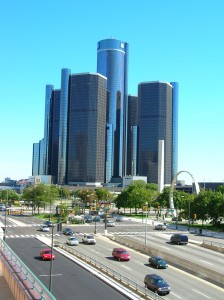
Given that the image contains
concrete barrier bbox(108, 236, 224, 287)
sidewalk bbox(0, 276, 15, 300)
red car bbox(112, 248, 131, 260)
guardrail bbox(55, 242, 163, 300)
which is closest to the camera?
sidewalk bbox(0, 276, 15, 300)

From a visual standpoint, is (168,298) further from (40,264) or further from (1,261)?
(40,264)

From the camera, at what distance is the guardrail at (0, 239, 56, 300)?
74.7 feet

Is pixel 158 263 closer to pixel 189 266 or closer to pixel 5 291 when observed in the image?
pixel 189 266

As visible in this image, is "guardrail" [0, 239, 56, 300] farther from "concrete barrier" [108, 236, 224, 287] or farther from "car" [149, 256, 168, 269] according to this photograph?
"concrete barrier" [108, 236, 224, 287]

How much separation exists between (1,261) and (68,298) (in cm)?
710

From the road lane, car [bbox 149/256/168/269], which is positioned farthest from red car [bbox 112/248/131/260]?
the road lane

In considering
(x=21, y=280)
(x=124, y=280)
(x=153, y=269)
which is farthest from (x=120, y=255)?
(x=21, y=280)

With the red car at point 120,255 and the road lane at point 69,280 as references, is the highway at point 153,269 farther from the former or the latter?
the red car at point 120,255

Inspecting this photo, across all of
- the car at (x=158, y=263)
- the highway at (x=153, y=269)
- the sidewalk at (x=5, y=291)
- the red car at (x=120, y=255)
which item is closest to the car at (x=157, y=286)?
the highway at (x=153, y=269)

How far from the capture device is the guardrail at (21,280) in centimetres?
2277

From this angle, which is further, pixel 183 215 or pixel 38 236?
pixel 183 215

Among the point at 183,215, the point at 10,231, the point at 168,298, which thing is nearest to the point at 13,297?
the point at 168,298

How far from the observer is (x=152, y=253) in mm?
54000

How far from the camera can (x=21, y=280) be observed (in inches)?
1068
